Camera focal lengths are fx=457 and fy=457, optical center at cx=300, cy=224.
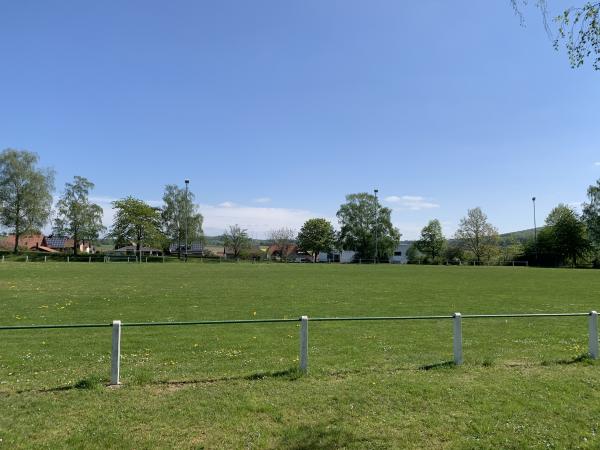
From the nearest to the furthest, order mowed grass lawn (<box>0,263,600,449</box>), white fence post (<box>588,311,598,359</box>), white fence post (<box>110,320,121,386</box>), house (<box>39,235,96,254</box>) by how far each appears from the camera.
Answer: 1. mowed grass lawn (<box>0,263,600,449</box>)
2. white fence post (<box>110,320,121,386</box>)
3. white fence post (<box>588,311,598,359</box>)
4. house (<box>39,235,96,254</box>)

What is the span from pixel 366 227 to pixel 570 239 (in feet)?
144

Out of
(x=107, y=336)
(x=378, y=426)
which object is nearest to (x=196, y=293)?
(x=107, y=336)

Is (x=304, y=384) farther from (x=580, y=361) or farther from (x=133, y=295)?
(x=133, y=295)

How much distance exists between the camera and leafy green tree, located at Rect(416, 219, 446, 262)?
387ft

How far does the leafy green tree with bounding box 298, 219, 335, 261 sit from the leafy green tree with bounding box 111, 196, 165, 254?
4540 cm

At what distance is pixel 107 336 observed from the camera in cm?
1174

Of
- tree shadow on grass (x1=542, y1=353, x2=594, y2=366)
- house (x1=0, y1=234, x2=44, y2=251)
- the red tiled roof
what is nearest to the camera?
tree shadow on grass (x1=542, y1=353, x2=594, y2=366)

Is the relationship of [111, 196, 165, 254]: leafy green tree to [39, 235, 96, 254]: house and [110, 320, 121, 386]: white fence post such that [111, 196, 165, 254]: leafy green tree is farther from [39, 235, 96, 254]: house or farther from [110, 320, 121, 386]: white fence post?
[110, 320, 121, 386]: white fence post

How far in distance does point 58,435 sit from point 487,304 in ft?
57.4

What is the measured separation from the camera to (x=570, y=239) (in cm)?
8812

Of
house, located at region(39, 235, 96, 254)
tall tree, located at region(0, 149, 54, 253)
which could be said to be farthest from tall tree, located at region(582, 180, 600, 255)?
house, located at region(39, 235, 96, 254)

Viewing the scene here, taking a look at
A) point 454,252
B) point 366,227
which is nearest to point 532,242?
point 454,252

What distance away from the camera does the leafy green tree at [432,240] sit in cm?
11781

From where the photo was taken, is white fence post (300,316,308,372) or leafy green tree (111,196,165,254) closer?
white fence post (300,316,308,372)
